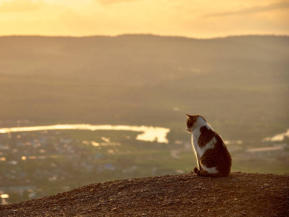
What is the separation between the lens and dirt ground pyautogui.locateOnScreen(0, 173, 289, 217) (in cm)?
1144

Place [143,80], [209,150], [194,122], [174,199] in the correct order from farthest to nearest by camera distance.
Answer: [143,80] < [194,122] < [209,150] < [174,199]

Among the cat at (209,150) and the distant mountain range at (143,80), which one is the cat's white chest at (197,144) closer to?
the cat at (209,150)

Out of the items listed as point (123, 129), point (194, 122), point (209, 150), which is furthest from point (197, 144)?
point (123, 129)

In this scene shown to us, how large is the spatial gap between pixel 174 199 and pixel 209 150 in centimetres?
163

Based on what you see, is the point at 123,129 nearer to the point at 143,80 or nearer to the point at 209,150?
the point at 143,80

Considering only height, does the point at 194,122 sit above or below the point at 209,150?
above

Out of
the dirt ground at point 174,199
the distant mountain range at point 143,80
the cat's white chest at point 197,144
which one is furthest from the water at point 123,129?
the cat's white chest at point 197,144

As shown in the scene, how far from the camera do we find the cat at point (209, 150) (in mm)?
13164

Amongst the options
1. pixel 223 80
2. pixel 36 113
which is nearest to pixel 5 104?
pixel 36 113

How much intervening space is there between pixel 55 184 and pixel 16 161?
15.8m

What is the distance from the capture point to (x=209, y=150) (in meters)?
13.2

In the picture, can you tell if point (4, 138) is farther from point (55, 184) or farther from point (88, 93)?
point (88, 93)

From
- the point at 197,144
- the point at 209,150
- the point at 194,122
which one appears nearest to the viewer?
the point at 209,150

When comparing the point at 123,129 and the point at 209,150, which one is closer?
the point at 209,150
